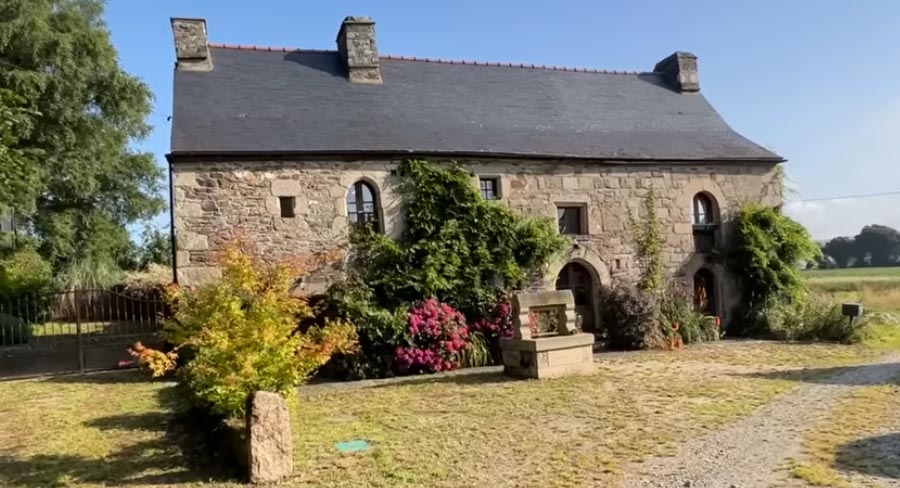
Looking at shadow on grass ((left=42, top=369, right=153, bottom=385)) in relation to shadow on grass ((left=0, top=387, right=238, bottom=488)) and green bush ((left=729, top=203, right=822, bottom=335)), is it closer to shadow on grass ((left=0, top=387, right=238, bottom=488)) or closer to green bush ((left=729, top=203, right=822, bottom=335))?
shadow on grass ((left=0, top=387, right=238, bottom=488))

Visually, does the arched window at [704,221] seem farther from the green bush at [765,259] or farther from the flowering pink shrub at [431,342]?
the flowering pink shrub at [431,342]

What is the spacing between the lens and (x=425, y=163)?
37.3ft

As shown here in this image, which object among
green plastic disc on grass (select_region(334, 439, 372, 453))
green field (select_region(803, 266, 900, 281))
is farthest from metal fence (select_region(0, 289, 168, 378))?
green field (select_region(803, 266, 900, 281))

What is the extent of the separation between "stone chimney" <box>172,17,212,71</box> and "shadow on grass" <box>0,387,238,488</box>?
307 inches

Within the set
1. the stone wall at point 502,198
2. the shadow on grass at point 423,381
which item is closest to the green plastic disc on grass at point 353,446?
the shadow on grass at point 423,381

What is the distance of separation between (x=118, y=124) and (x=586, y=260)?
16289 mm

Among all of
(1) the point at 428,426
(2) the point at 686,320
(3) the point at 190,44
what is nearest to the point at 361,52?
(3) the point at 190,44

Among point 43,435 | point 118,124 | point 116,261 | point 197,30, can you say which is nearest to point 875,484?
point 43,435

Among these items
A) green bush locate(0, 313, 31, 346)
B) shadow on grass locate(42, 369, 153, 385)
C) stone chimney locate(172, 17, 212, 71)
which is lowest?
shadow on grass locate(42, 369, 153, 385)

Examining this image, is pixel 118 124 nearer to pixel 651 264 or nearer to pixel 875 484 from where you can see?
pixel 651 264

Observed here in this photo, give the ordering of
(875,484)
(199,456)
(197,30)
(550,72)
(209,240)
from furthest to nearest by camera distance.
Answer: (550,72) → (197,30) → (209,240) → (199,456) → (875,484)

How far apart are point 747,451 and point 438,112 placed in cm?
932

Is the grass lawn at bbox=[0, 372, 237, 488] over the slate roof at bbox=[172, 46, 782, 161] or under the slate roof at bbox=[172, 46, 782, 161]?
under

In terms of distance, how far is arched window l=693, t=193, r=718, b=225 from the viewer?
45.0 ft
